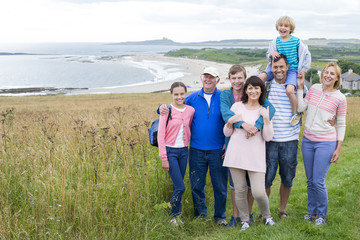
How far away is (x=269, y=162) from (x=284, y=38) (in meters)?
1.74

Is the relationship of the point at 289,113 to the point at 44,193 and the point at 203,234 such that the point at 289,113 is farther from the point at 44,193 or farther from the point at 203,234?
the point at 44,193

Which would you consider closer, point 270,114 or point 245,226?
point 270,114

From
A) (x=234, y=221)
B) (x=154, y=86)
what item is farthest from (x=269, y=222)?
(x=154, y=86)

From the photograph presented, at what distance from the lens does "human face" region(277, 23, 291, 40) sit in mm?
4219

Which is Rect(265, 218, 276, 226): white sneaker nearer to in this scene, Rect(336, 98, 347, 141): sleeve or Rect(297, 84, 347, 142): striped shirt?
Rect(297, 84, 347, 142): striped shirt

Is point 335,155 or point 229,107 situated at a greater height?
point 229,107

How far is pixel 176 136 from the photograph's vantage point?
13.7ft

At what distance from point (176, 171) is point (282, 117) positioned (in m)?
1.60

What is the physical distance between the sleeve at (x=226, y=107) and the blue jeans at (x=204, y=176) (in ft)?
1.93

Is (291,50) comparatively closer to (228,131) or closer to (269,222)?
(228,131)

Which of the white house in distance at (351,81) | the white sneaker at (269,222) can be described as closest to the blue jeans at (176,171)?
the white sneaker at (269,222)

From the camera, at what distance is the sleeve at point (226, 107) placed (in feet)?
12.8

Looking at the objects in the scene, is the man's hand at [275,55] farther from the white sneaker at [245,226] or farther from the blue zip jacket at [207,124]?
the white sneaker at [245,226]

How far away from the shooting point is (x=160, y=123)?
13.6 feet
